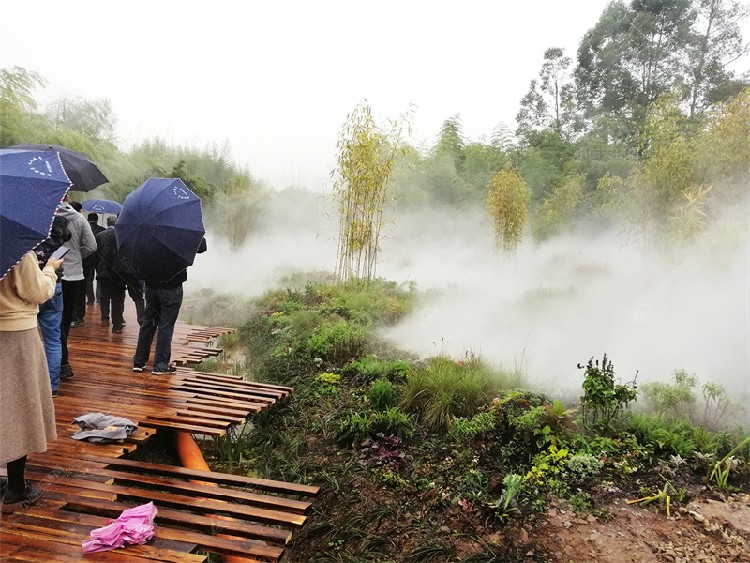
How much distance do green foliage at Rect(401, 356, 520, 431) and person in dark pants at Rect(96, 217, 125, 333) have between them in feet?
12.5

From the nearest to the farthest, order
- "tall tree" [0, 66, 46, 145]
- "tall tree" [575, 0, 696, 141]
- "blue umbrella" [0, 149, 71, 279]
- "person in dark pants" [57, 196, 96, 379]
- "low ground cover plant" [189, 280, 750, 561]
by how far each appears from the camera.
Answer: "blue umbrella" [0, 149, 71, 279], "low ground cover plant" [189, 280, 750, 561], "person in dark pants" [57, 196, 96, 379], "tall tree" [0, 66, 46, 145], "tall tree" [575, 0, 696, 141]

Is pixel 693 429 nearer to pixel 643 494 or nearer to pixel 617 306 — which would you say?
pixel 643 494

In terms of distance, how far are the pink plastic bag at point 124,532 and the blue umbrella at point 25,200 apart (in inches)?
50.3

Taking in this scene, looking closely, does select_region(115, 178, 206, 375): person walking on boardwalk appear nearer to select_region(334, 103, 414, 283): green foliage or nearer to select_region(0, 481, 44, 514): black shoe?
select_region(0, 481, 44, 514): black shoe

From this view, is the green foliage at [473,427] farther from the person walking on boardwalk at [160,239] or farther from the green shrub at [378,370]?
the person walking on boardwalk at [160,239]

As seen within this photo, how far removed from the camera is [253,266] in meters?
14.7

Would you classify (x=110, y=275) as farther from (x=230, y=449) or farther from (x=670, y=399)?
(x=670, y=399)

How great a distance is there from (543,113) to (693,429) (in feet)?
61.9

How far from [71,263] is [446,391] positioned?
11.8 ft

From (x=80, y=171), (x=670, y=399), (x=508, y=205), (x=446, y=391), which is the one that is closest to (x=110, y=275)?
(x=80, y=171)

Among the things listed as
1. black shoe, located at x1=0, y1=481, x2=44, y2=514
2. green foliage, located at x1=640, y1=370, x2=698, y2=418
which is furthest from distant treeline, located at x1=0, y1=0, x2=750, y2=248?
black shoe, located at x1=0, y1=481, x2=44, y2=514

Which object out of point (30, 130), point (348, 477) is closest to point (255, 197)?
point (30, 130)

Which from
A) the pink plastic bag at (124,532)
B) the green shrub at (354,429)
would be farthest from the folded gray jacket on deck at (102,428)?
the green shrub at (354,429)

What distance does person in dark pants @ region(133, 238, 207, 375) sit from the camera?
4562 mm
